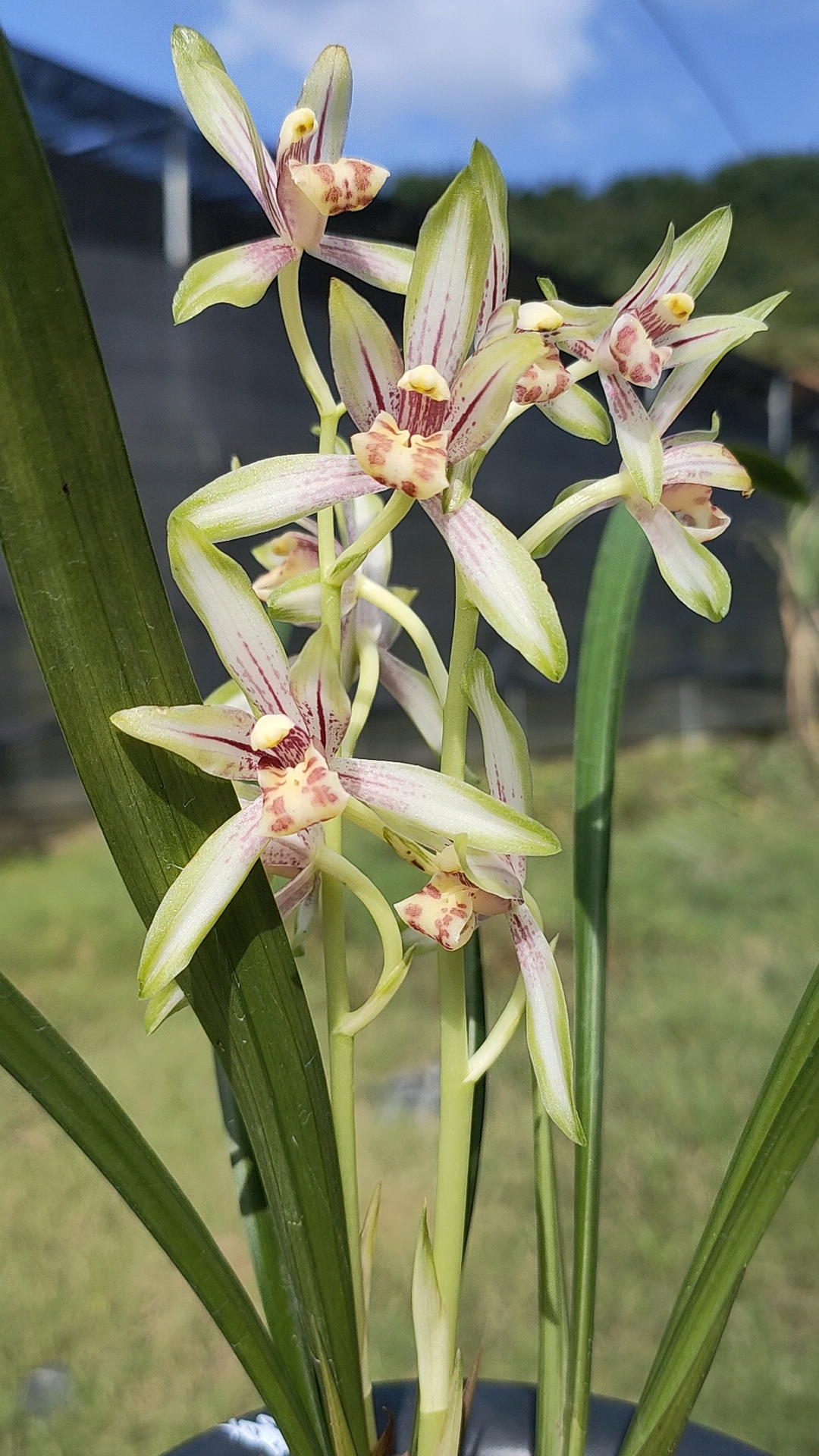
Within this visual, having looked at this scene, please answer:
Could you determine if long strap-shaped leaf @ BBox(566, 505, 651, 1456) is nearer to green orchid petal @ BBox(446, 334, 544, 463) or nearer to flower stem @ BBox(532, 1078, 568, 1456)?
flower stem @ BBox(532, 1078, 568, 1456)

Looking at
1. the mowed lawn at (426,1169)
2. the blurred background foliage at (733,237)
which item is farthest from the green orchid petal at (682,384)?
the blurred background foliage at (733,237)

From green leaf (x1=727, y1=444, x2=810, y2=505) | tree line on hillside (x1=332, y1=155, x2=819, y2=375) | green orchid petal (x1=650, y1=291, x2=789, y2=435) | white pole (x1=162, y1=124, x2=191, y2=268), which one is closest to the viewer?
green orchid petal (x1=650, y1=291, x2=789, y2=435)

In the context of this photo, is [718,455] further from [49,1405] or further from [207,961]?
[49,1405]

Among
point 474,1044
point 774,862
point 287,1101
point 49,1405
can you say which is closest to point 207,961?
point 287,1101

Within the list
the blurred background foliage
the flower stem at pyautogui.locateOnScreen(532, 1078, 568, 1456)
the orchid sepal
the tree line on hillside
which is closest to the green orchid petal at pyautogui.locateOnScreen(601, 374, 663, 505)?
the orchid sepal

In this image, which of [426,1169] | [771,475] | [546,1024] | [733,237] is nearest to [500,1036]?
[546,1024]

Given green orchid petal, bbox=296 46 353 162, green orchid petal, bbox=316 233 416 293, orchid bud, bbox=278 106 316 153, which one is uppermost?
green orchid petal, bbox=296 46 353 162
